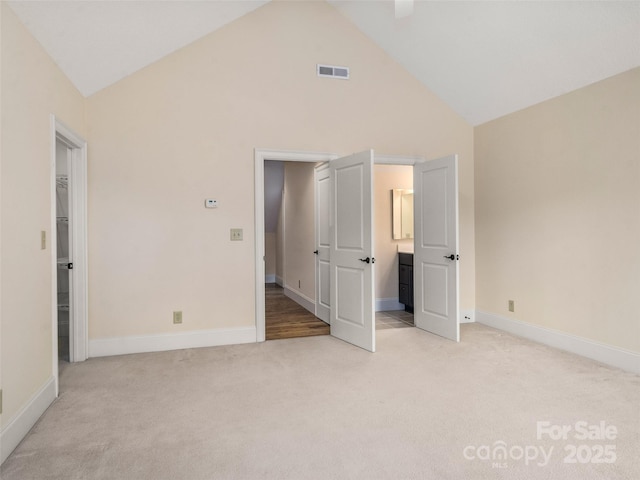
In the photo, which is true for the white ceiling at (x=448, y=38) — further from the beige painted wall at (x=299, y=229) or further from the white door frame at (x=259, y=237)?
the beige painted wall at (x=299, y=229)

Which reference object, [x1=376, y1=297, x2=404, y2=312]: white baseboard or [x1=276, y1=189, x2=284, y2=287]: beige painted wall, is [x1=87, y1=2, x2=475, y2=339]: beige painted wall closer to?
[x1=376, y1=297, x2=404, y2=312]: white baseboard

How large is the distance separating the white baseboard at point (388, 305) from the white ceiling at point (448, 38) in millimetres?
2839

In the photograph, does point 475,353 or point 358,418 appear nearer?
point 358,418

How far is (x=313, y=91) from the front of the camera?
4402mm

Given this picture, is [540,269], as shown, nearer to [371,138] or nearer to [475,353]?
[475,353]

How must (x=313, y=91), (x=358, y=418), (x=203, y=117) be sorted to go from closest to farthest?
1. (x=358, y=418)
2. (x=203, y=117)
3. (x=313, y=91)

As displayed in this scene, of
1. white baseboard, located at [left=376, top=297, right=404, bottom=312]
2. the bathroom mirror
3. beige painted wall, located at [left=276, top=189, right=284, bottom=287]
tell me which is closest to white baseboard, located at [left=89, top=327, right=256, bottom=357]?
white baseboard, located at [left=376, top=297, right=404, bottom=312]

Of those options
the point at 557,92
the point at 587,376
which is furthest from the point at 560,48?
the point at 587,376

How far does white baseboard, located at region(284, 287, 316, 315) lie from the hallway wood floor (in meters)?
0.06

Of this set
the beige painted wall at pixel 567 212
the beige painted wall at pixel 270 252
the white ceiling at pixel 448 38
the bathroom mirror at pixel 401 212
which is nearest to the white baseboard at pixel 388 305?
the bathroom mirror at pixel 401 212

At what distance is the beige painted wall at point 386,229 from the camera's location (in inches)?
232

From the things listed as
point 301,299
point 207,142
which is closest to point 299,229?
point 301,299

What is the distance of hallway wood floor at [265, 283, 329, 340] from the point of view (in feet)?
14.9

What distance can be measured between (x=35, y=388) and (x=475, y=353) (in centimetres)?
Answer: 351
